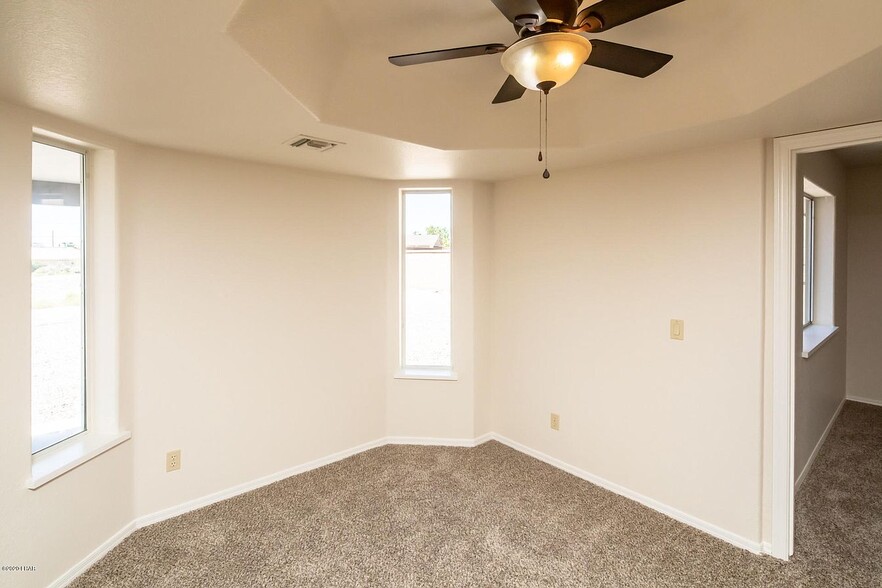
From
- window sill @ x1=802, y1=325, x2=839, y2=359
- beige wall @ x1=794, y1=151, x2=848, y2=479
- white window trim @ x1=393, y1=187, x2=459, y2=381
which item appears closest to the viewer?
beige wall @ x1=794, y1=151, x2=848, y2=479

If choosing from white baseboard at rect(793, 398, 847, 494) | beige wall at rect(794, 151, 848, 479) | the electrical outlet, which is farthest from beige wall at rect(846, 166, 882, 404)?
the electrical outlet

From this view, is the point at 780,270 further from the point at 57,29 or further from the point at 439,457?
the point at 57,29

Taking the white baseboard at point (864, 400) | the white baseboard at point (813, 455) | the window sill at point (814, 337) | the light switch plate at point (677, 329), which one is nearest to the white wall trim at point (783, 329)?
the light switch plate at point (677, 329)

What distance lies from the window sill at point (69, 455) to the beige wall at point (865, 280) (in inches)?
247

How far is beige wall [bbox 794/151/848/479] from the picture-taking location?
2705 mm

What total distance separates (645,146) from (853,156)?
9.17ft

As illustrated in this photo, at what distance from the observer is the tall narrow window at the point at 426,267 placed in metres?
3.77

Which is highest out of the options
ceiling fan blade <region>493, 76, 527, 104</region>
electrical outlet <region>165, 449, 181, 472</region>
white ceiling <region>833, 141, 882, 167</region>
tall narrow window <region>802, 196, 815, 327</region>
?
white ceiling <region>833, 141, 882, 167</region>

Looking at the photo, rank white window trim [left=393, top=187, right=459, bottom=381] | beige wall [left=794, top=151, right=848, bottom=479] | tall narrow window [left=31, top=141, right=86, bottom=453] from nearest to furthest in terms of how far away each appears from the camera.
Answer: tall narrow window [left=31, top=141, right=86, bottom=453] < beige wall [left=794, top=151, right=848, bottom=479] < white window trim [left=393, top=187, right=459, bottom=381]

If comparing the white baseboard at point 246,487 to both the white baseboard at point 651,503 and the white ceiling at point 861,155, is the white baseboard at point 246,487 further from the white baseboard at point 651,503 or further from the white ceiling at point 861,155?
the white ceiling at point 861,155

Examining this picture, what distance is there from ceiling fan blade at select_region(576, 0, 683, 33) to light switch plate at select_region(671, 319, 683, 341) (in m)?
1.88

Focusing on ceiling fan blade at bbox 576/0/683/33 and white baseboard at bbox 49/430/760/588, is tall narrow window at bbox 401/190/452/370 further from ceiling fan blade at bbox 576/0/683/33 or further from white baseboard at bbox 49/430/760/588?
ceiling fan blade at bbox 576/0/683/33

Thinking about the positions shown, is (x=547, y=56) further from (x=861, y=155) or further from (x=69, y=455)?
(x=861, y=155)

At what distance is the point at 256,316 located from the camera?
302 cm
